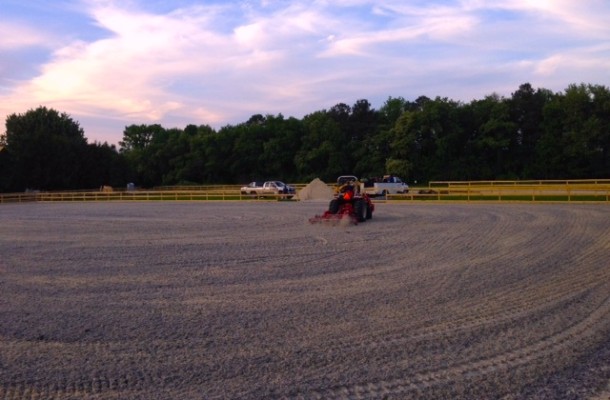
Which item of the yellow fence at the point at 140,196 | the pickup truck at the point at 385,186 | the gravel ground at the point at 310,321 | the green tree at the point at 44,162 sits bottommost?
the gravel ground at the point at 310,321

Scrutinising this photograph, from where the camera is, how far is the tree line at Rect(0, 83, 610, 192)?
237 ft

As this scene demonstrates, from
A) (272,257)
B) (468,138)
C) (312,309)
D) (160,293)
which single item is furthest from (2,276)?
(468,138)

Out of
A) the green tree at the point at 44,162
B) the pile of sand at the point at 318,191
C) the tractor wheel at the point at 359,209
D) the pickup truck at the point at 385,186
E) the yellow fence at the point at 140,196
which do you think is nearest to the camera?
the tractor wheel at the point at 359,209

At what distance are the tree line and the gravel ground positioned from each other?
195 feet

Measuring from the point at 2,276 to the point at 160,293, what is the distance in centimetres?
Answer: 406

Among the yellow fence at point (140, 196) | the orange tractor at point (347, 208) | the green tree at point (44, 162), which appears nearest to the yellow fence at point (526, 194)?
the yellow fence at point (140, 196)

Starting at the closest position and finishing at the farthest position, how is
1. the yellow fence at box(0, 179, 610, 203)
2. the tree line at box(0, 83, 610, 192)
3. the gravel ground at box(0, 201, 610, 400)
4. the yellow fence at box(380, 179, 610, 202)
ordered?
1. the gravel ground at box(0, 201, 610, 400)
2. the yellow fence at box(380, 179, 610, 202)
3. the yellow fence at box(0, 179, 610, 203)
4. the tree line at box(0, 83, 610, 192)

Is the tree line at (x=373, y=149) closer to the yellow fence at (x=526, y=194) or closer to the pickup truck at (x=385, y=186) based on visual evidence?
the pickup truck at (x=385, y=186)

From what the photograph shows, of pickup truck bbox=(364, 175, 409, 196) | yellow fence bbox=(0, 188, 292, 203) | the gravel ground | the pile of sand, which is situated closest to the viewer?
the gravel ground

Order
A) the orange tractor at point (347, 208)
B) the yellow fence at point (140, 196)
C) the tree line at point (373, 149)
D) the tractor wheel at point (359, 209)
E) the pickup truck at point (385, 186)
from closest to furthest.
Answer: the orange tractor at point (347, 208), the tractor wheel at point (359, 209), the pickup truck at point (385, 186), the yellow fence at point (140, 196), the tree line at point (373, 149)

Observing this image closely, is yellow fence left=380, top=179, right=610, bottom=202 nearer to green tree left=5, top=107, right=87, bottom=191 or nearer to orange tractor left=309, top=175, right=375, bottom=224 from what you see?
orange tractor left=309, top=175, right=375, bottom=224

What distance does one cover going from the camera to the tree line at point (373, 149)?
72.4 meters

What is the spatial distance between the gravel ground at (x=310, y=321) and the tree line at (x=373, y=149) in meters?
59.5

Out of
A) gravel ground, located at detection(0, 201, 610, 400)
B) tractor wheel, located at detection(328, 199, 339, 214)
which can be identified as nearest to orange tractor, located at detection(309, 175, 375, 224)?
tractor wheel, located at detection(328, 199, 339, 214)
